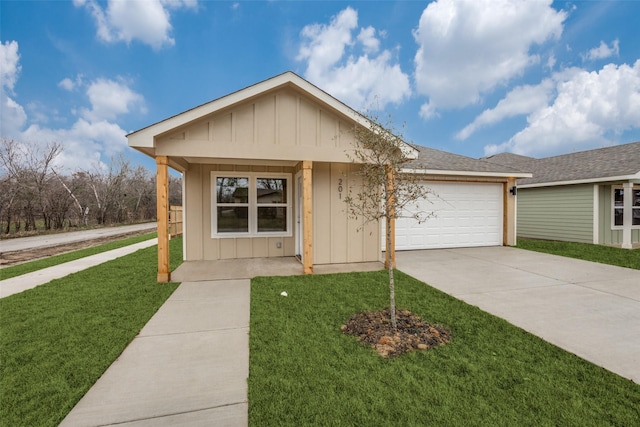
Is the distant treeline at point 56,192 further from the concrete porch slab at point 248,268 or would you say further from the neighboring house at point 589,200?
the neighboring house at point 589,200

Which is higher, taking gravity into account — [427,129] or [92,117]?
[92,117]

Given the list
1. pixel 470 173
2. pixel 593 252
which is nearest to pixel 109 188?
pixel 470 173

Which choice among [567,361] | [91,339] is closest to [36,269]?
[91,339]

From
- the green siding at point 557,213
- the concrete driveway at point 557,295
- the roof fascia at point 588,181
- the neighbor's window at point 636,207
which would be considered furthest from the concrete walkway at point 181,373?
the neighbor's window at point 636,207

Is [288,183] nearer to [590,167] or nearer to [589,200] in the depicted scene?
[589,200]

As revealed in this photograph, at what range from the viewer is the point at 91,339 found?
3.13 metres

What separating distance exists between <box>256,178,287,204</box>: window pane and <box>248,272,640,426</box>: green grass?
4459 mm

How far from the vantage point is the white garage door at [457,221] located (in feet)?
30.5

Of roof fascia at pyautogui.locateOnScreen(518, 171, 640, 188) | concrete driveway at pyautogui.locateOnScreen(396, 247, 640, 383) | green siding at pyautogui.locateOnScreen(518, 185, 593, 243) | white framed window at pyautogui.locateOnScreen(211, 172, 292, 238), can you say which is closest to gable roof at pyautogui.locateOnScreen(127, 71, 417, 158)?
white framed window at pyautogui.locateOnScreen(211, 172, 292, 238)

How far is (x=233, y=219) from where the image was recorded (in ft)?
24.8

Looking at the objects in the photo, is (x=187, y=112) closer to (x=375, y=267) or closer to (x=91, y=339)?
(x=91, y=339)

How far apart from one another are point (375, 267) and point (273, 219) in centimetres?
305

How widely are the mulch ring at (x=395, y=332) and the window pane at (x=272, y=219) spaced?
453cm

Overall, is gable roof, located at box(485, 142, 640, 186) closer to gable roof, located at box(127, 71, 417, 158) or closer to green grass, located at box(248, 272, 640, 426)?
gable roof, located at box(127, 71, 417, 158)
